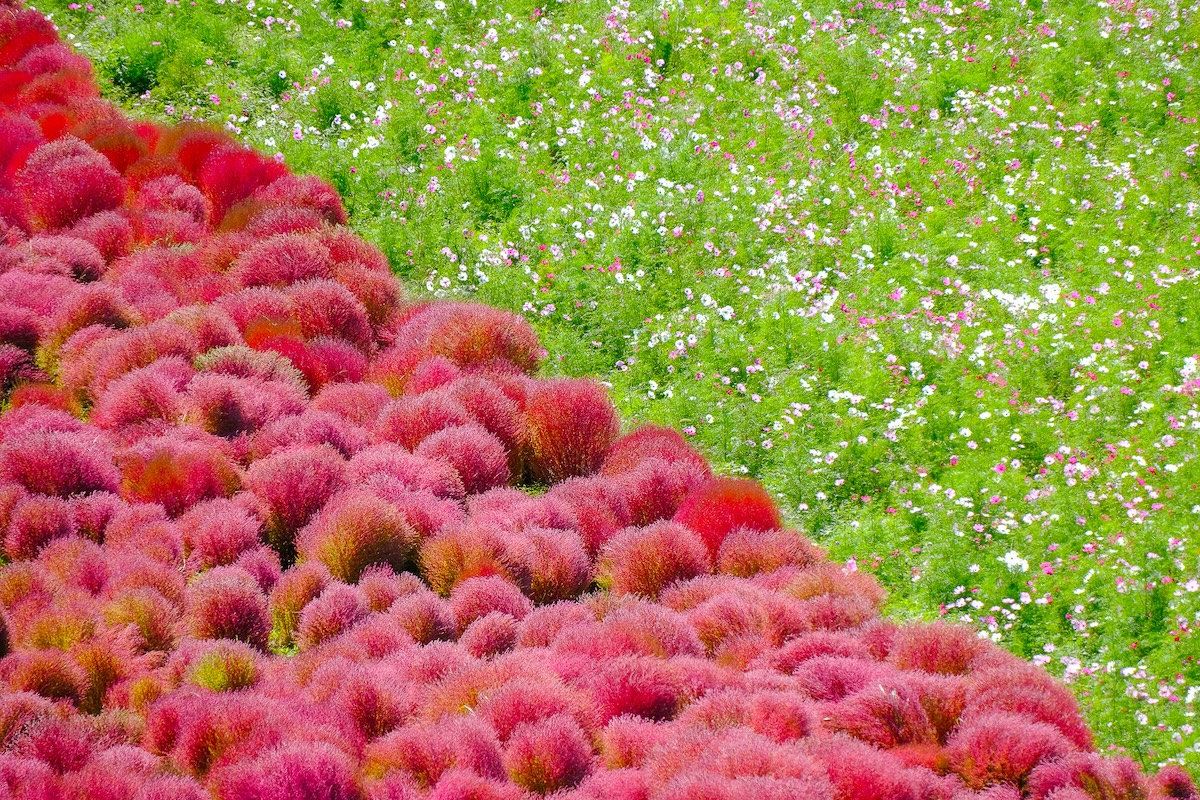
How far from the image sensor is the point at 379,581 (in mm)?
4742

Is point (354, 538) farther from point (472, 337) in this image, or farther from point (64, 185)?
point (64, 185)

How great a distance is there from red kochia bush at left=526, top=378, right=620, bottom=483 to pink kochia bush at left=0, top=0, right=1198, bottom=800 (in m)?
0.01

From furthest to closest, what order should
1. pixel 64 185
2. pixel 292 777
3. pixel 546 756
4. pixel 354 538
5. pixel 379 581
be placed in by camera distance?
1. pixel 64 185
2. pixel 354 538
3. pixel 379 581
4. pixel 546 756
5. pixel 292 777

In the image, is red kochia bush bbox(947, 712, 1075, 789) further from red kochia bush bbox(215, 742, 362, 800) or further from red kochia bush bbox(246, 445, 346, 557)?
red kochia bush bbox(246, 445, 346, 557)

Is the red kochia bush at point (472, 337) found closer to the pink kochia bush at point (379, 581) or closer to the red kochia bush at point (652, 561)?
the pink kochia bush at point (379, 581)

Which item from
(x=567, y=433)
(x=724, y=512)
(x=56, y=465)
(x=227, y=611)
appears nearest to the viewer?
(x=227, y=611)

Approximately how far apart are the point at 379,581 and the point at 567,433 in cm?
163

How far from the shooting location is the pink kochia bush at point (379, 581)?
3.68 m

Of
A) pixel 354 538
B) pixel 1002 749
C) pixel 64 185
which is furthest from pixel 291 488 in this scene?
pixel 64 185

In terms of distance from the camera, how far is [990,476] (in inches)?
251

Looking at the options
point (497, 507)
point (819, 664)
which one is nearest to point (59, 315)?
point (497, 507)

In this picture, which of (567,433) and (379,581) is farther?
(567,433)

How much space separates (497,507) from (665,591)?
98 cm

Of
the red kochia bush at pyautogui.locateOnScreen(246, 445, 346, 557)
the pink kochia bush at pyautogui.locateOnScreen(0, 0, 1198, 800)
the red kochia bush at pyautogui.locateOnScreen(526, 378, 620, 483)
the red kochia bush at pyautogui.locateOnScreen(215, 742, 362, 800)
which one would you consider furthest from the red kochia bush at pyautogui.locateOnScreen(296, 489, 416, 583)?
the red kochia bush at pyautogui.locateOnScreen(215, 742, 362, 800)
